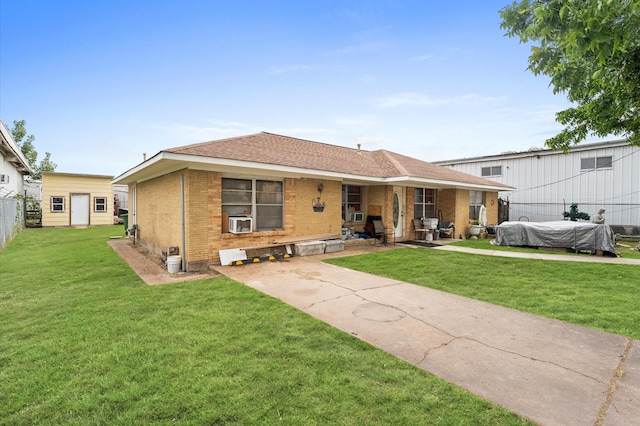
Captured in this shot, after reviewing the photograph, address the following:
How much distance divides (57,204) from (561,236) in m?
28.0

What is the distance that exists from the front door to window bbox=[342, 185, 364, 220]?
139 cm

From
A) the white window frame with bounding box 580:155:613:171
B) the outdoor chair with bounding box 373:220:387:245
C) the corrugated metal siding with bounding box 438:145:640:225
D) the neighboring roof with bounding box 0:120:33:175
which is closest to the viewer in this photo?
the outdoor chair with bounding box 373:220:387:245

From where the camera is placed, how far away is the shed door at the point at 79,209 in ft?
68.2

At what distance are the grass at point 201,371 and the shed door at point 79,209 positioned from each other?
1980cm

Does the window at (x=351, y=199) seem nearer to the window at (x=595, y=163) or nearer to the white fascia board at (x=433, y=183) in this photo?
the white fascia board at (x=433, y=183)

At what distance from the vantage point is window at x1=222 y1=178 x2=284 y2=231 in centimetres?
833

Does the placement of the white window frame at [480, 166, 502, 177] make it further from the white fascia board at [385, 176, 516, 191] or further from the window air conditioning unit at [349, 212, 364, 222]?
the window air conditioning unit at [349, 212, 364, 222]

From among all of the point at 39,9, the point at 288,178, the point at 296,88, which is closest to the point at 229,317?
the point at 288,178

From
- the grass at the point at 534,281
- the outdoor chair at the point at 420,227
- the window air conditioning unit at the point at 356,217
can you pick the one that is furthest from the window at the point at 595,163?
the window air conditioning unit at the point at 356,217

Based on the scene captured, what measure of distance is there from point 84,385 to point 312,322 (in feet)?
7.94

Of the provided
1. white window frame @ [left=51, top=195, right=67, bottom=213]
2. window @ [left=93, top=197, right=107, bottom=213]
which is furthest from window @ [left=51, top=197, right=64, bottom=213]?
window @ [left=93, top=197, right=107, bottom=213]

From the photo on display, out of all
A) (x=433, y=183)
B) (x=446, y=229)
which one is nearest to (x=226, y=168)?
(x=433, y=183)

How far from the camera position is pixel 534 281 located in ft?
21.1

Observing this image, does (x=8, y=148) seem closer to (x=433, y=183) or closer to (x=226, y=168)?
(x=226, y=168)
